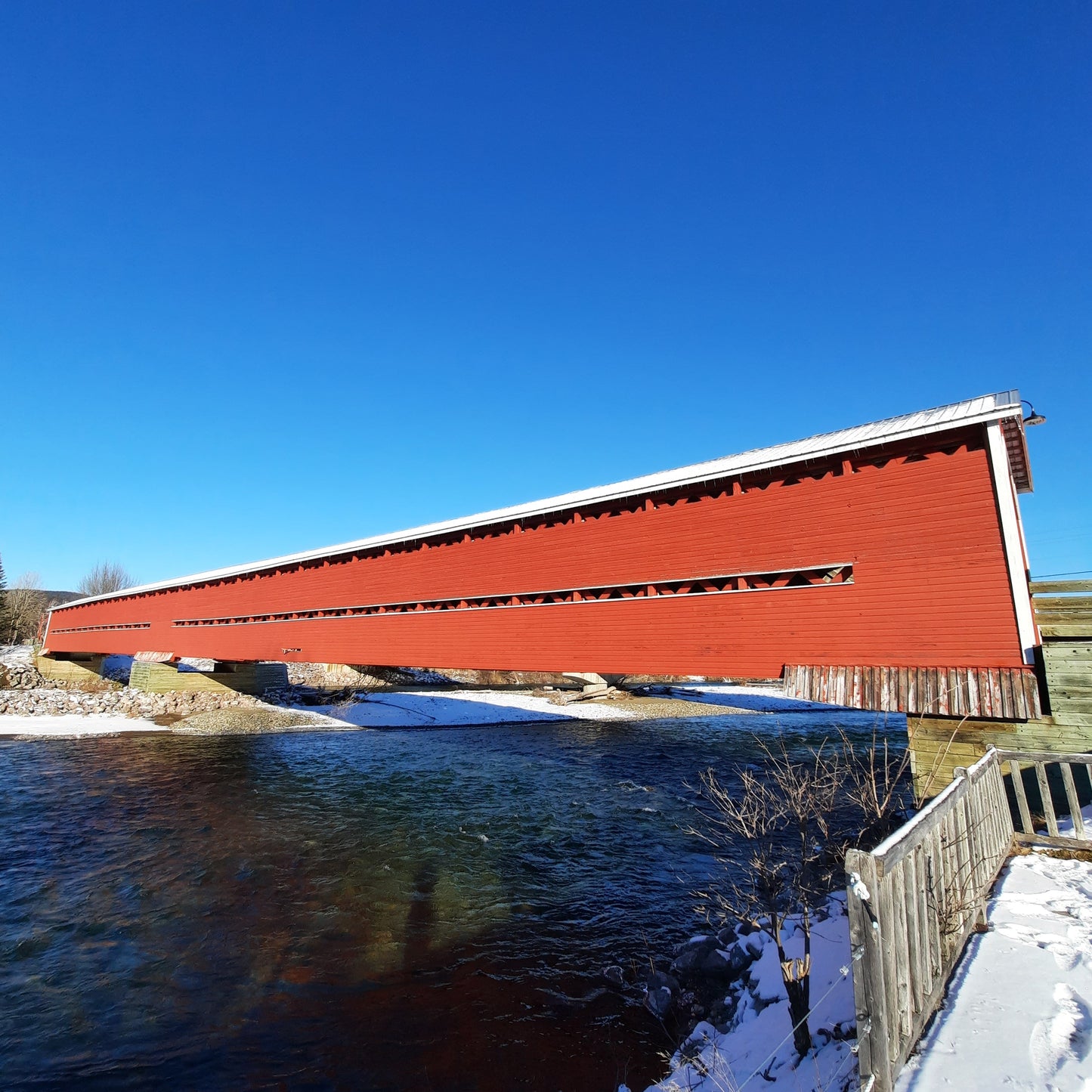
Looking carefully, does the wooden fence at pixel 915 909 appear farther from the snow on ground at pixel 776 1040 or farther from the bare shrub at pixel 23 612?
the bare shrub at pixel 23 612

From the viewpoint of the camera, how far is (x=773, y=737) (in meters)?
20.9

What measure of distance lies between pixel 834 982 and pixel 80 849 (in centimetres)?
1094

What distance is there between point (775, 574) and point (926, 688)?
2.33 m

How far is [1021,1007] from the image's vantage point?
308 centimetres

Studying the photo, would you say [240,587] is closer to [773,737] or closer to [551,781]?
[551,781]

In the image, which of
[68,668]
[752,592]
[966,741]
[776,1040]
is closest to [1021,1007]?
[776,1040]

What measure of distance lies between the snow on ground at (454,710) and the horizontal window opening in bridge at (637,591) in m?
11.1

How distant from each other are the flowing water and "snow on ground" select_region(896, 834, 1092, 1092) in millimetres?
2656

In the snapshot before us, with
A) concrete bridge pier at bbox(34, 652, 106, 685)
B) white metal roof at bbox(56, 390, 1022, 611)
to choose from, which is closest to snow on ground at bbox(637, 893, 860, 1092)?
white metal roof at bbox(56, 390, 1022, 611)

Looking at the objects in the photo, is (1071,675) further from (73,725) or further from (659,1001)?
(73,725)

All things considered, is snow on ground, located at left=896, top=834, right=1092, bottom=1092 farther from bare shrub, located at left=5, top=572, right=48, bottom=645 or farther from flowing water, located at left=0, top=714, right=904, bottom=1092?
bare shrub, located at left=5, top=572, right=48, bottom=645

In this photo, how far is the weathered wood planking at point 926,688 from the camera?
6.73 meters

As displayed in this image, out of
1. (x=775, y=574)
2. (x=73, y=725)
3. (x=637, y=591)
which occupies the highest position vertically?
(x=775, y=574)

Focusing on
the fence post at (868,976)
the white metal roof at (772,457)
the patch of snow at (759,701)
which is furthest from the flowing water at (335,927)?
the patch of snow at (759,701)
